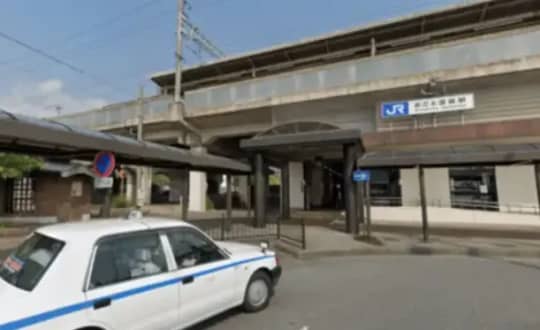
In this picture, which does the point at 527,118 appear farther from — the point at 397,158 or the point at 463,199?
the point at 397,158

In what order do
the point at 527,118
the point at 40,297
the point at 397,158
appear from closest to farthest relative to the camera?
1. the point at 40,297
2. the point at 397,158
3. the point at 527,118

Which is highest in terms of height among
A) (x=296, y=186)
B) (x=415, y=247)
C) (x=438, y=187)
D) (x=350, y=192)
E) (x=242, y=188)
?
(x=242, y=188)

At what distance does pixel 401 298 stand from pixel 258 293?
8.16ft

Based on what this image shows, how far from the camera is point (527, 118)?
12.7 m

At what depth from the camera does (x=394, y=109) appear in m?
14.2

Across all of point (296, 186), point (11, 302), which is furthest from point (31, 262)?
point (296, 186)

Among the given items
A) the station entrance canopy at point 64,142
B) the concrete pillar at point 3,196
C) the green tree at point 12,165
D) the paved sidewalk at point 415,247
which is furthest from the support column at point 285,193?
the concrete pillar at point 3,196

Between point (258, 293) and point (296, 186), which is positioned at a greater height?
point (296, 186)

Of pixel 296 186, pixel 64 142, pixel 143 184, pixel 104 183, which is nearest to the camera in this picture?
pixel 64 142

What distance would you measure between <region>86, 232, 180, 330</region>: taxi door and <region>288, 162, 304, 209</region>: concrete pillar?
1889cm

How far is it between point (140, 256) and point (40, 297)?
0.95 meters

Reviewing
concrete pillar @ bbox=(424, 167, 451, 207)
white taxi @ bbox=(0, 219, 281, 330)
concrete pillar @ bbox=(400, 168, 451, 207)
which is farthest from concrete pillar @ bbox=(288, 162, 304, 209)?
white taxi @ bbox=(0, 219, 281, 330)

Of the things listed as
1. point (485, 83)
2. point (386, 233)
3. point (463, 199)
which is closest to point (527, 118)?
point (485, 83)

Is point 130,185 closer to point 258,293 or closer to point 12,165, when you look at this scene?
point 12,165
